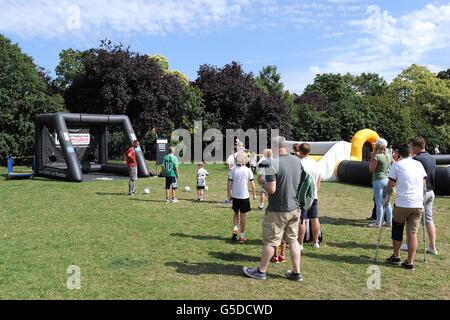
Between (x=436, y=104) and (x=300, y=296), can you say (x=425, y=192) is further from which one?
(x=436, y=104)

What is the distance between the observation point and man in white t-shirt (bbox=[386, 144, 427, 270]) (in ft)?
20.5

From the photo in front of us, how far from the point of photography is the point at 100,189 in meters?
14.8

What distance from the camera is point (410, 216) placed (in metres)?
6.34

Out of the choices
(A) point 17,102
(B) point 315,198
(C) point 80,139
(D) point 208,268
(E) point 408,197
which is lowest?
(D) point 208,268

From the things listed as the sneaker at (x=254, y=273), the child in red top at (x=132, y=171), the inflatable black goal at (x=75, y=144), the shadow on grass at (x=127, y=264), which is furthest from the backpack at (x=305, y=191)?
the inflatable black goal at (x=75, y=144)

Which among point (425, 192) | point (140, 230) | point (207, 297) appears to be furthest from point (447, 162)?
point (207, 297)

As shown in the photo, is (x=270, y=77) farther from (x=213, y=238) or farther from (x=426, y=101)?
(x=213, y=238)

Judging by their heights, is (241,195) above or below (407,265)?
above

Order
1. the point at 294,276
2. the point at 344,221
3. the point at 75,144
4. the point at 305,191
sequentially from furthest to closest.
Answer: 1. the point at 75,144
2. the point at 344,221
3. the point at 305,191
4. the point at 294,276

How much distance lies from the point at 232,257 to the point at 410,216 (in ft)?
8.95

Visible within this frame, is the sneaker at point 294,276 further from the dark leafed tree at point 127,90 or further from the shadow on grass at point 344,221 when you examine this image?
the dark leafed tree at point 127,90

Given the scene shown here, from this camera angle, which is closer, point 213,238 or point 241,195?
point 241,195

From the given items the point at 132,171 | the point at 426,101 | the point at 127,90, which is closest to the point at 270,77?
the point at 426,101

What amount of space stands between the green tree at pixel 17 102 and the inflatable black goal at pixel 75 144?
538 centimetres
